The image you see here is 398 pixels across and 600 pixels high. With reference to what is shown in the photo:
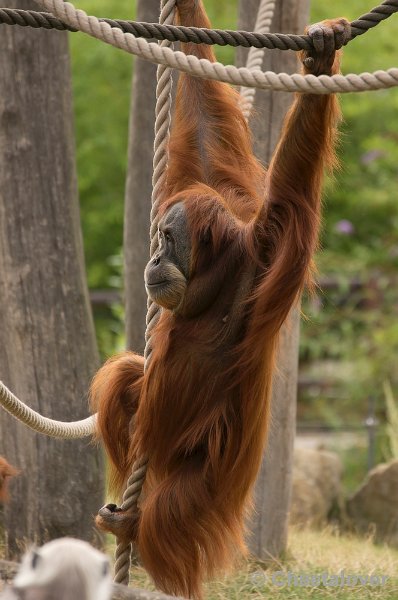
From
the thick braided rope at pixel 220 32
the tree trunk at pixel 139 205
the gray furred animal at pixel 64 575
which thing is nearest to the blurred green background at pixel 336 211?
the tree trunk at pixel 139 205

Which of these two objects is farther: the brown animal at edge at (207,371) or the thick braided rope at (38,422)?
the thick braided rope at (38,422)

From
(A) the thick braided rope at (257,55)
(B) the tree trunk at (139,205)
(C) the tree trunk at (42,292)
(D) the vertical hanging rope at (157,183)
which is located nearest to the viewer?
(D) the vertical hanging rope at (157,183)

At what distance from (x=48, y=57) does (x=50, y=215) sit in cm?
75

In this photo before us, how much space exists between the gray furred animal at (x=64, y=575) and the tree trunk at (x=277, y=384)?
115 inches

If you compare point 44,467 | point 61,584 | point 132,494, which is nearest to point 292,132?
point 132,494

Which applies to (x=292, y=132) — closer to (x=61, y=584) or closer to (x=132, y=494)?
(x=132, y=494)

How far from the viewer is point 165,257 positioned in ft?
11.8

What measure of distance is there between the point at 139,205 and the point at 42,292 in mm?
897

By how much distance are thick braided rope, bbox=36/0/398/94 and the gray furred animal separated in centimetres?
144

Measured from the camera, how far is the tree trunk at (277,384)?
5.10 meters

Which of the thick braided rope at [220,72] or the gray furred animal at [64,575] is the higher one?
the thick braided rope at [220,72]

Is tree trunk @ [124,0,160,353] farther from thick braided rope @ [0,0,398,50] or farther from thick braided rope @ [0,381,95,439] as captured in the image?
thick braided rope @ [0,0,398,50]

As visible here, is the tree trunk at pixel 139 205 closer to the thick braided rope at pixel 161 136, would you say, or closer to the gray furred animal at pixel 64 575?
the thick braided rope at pixel 161 136

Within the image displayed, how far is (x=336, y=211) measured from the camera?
13617mm
